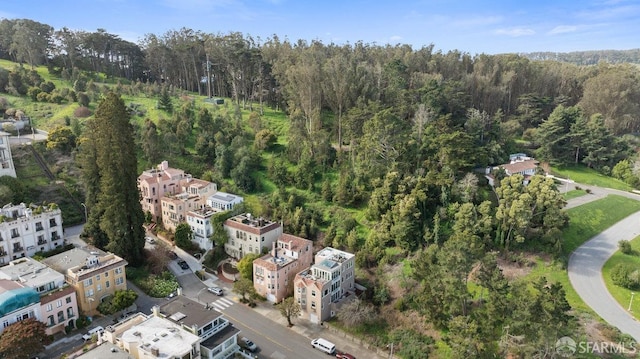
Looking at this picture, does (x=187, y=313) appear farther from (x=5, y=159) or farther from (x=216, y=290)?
(x=5, y=159)

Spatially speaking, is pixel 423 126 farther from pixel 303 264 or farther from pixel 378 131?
pixel 303 264

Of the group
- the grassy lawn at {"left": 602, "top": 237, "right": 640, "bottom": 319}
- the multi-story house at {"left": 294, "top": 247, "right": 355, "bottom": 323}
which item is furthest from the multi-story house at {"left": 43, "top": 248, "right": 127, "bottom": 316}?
the grassy lawn at {"left": 602, "top": 237, "right": 640, "bottom": 319}

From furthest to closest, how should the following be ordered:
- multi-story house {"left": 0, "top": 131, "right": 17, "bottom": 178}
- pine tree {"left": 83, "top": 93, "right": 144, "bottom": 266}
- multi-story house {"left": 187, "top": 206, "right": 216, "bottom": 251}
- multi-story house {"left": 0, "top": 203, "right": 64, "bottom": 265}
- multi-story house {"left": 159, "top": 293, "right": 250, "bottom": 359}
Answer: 1. multi-story house {"left": 0, "top": 131, "right": 17, "bottom": 178}
2. multi-story house {"left": 187, "top": 206, "right": 216, "bottom": 251}
3. pine tree {"left": 83, "top": 93, "right": 144, "bottom": 266}
4. multi-story house {"left": 0, "top": 203, "right": 64, "bottom": 265}
5. multi-story house {"left": 159, "top": 293, "right": 250, "bottom": 359}

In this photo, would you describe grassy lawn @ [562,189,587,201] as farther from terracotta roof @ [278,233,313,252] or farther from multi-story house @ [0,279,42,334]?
multi-story house @ [0,279,42,334]

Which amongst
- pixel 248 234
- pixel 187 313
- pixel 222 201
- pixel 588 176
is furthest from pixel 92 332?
pixel 588 176

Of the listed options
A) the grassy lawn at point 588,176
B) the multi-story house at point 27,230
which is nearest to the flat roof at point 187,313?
the multi-story house at point 27,230

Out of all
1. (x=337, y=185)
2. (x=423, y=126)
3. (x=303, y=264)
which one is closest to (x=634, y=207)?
(x=423, y=126)
